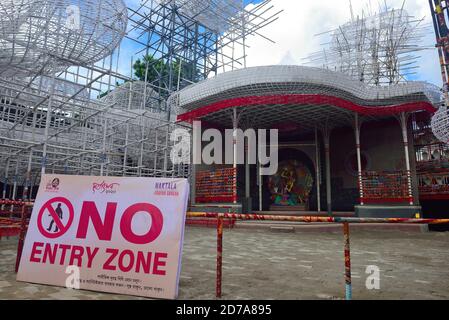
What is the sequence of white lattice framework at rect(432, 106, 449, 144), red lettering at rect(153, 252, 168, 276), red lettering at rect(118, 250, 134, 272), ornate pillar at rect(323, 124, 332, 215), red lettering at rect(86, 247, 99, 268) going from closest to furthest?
1. red lettering at rect(153, 252, 168, 276)
2. red lettering at rect(118, 250, 134, 272)
3. red lettering at rect(86, 247, 99, 268)
4. white lattice framework at rect(432, 106, 449, 144)
5. ornate pillar at rect(323, 124, 332, 215)

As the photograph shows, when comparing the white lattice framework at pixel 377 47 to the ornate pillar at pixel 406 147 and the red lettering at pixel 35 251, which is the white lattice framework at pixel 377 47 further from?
the red lettering at pixel 35 251

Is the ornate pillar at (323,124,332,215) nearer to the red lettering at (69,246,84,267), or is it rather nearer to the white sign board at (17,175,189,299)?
the white sign board at (17,175,189,299)

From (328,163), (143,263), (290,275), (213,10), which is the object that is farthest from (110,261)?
(213,10)

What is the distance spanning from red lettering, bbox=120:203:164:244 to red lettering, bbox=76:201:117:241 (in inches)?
8.0

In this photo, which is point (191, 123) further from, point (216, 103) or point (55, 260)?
point (55, 260)

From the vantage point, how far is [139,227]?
13.6ft

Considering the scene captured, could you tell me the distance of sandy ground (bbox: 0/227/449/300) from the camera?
13.3 ft

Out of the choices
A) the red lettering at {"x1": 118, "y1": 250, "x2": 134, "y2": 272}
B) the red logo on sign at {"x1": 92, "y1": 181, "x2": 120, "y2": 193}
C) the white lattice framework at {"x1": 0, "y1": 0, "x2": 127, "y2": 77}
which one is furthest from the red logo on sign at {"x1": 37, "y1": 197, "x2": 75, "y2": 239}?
the white lattice framework at {"x1": 0, "y1": 0, "x2": 127, "y2": 77}

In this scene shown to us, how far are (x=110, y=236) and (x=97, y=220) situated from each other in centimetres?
35

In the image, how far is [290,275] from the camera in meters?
5.25

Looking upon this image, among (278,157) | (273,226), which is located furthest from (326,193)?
(273,226)

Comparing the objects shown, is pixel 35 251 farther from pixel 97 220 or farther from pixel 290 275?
pixel 290 275

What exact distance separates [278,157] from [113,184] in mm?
20531

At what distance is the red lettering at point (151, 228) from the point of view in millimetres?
4070
